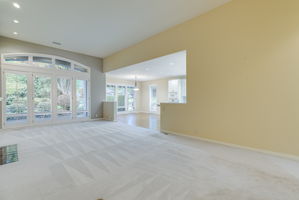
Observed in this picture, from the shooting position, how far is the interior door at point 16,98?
16.2 ft

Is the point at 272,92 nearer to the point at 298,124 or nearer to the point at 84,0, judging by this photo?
the point at 298,124

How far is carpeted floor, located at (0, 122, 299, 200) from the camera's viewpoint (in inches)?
62.5

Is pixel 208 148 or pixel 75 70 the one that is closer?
pixel 208 148

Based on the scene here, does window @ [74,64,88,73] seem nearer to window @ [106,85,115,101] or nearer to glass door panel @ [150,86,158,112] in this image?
window @ [106,85,115,101]

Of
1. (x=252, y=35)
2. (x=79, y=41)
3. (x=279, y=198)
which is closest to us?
(x=279, y=198)

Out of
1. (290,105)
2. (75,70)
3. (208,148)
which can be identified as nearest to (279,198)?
(208,148)

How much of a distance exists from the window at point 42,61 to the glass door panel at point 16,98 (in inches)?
28.2

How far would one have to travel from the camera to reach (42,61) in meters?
5.73

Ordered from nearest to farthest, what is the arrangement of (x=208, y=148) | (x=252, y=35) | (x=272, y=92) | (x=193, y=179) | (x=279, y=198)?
(x=279, y=198)
(x=193, y=179)
(x=272, y=92)
(x=252, y=35)
(x=208, y=148)

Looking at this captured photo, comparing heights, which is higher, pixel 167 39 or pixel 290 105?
pixel 167 39

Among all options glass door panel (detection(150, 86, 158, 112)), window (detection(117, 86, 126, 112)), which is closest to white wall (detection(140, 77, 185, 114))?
glass door panel (detection(150, 86, 158, 112))

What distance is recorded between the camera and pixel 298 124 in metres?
2.41

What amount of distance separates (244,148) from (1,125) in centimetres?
806

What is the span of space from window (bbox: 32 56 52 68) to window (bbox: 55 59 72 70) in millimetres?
264
